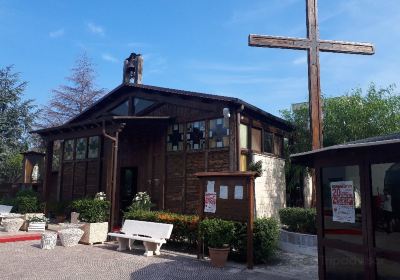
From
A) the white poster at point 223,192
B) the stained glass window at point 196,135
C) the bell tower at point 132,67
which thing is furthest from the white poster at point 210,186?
the bell tower at point 132,67

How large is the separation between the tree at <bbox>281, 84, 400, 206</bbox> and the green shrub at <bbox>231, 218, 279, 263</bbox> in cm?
685

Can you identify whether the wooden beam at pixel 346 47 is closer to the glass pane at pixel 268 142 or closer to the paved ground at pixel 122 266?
the glass pane at pixel 268 142

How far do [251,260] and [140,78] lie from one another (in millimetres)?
11349

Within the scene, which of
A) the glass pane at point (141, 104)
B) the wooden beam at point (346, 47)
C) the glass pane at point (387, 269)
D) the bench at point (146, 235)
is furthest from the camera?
the glass pane at point (141, 104)

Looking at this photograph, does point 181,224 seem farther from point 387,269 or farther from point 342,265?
point 387,269

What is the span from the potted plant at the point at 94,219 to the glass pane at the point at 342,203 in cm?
715

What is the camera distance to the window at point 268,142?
45.5ft

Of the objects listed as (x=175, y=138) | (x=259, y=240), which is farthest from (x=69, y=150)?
(x=259, y=240)

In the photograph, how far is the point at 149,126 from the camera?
14133 millimetres

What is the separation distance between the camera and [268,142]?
14.1m

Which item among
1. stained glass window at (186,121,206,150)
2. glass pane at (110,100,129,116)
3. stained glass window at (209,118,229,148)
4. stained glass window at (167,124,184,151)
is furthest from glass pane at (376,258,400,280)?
glass pane at (110,100,129,116)

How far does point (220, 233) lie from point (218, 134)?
4.72 m

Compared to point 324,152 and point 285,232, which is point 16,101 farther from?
point 324,152

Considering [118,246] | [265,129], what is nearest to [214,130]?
[265,129]
